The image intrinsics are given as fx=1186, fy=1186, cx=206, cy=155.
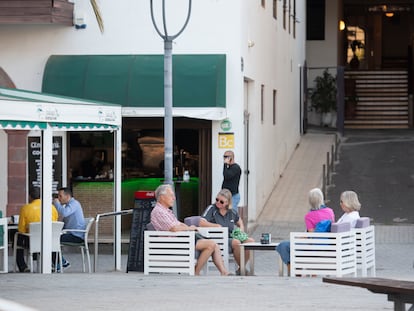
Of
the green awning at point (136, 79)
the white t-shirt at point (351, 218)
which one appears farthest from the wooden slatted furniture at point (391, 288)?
the green awning at point (136, 79)

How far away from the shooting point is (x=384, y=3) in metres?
51.2

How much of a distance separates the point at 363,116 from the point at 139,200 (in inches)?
1049

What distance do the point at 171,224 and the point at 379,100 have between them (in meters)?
28.2

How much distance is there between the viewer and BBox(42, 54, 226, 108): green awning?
21.2m

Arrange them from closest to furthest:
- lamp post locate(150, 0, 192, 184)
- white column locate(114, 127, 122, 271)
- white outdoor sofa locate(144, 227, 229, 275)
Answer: white outdoor sofa locate(144, 227, 229, 275)
lamp post locate(150, 0, 192, 184)
white column locate(114, 127, 122, 271)

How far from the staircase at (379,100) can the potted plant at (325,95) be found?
2.38m

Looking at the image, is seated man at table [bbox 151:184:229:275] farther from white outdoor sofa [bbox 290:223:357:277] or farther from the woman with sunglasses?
white outdoor sofa [bbox 290:223:357:277]

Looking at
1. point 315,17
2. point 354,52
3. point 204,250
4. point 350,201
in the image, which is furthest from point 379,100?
point 204,250

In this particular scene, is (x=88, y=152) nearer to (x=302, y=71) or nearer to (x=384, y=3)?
(x=302, y=71)

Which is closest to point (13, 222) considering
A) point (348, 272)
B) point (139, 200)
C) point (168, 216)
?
point (139, 200)

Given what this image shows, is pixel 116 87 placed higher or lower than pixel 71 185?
higher

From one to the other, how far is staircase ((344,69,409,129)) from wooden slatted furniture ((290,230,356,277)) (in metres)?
27.0

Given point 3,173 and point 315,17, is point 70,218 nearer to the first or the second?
point 3,173

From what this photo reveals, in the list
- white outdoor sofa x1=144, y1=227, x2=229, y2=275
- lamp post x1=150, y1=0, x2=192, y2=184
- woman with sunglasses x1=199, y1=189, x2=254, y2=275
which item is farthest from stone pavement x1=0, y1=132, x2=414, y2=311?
lamp post x1=150, y1=0, x2=192, y2=184
